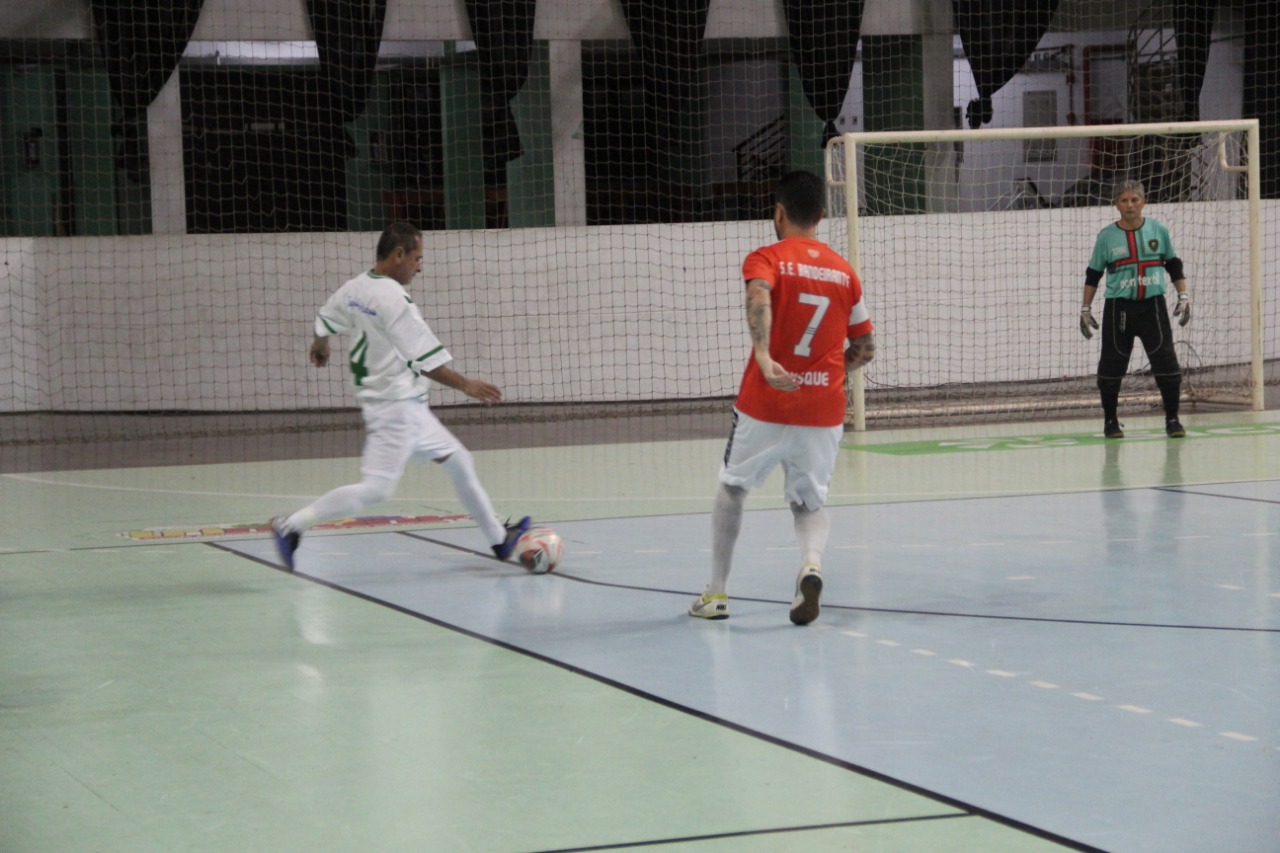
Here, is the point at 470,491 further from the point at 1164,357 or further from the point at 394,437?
the point at 1164,357

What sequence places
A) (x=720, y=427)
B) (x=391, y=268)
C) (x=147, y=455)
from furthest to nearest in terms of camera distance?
(x=720, y=427), (x=147, y=455), (x=391, y=268)

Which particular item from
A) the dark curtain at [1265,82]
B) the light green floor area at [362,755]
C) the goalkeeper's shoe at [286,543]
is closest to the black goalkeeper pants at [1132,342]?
the goalkeeper's shoe at [286,543]

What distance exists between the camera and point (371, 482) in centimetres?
756

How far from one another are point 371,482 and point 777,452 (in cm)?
220

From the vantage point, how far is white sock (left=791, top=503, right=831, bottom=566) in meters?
6.44

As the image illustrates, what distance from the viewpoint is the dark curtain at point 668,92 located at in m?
19.6

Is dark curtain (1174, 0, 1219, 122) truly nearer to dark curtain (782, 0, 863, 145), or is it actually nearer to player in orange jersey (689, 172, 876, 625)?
dark curtain (782, 0, 863, 145)

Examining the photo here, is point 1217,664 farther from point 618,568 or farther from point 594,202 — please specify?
point 594,202

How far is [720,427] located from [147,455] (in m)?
5.50

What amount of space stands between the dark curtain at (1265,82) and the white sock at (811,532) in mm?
16881

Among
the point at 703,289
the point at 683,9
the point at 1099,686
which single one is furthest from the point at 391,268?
the point at 683,9

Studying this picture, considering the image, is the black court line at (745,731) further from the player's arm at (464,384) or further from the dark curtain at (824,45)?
the dark curtain at (824,45)

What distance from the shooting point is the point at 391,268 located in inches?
300

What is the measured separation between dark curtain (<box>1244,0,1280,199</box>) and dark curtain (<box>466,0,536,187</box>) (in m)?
9.99
